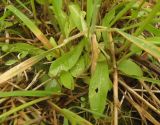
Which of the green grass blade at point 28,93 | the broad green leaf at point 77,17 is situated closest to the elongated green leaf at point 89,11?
the broad green leaf at point 77,17

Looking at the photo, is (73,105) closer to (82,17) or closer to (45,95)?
(45,95)

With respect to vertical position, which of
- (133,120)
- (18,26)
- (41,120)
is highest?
(18,26)

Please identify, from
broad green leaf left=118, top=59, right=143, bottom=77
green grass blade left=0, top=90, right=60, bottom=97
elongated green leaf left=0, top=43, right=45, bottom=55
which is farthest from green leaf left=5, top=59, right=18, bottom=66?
broad green leaf left=118, top=59, right=143, bottom=77

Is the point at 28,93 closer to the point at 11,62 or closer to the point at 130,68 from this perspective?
the point at 11,62

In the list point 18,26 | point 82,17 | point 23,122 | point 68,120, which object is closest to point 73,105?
point 68,120

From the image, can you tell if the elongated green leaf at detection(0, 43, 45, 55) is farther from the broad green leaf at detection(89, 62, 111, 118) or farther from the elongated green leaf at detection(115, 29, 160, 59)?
the elongated green leaf at detection(115, 29, 160, 59)

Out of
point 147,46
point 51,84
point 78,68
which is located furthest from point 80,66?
point 147,46
